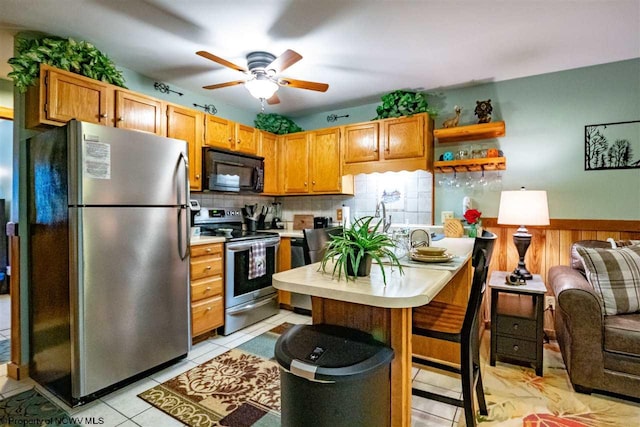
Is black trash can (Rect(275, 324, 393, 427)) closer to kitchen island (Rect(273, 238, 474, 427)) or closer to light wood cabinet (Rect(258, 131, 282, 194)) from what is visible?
kitchen island (Rect(273, 238, 474, 427))

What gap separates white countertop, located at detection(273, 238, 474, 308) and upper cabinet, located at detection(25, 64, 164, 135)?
7.13 feet

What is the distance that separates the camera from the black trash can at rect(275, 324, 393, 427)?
1.02 metres

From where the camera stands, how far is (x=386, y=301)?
991 mm

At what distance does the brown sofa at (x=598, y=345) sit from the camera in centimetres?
189

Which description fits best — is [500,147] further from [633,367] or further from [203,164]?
[203,164]

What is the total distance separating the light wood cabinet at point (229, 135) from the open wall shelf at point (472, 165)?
2112 millimetres

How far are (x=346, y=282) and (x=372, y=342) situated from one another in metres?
0.24

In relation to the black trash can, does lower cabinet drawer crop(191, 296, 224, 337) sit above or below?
below

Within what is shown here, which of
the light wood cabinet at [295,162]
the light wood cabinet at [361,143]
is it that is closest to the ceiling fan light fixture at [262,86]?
the light wood cabinet at [361,143]

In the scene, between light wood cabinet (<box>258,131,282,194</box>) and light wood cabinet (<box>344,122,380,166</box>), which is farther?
light wood cabinet (<box>258,131,282,194</box>)

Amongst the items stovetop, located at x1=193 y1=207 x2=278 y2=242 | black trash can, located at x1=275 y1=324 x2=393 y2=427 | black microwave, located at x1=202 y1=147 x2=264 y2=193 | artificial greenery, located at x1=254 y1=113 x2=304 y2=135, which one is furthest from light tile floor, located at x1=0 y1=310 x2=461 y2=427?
artificial greenery, located at x1=254 y1=113 x2=304 y2=135

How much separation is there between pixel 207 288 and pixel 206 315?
0.78 ft

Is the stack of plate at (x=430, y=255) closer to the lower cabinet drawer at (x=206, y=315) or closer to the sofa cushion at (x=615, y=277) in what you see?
the sofa cushion at (x=615, y=277)

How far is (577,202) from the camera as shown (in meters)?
2.85
